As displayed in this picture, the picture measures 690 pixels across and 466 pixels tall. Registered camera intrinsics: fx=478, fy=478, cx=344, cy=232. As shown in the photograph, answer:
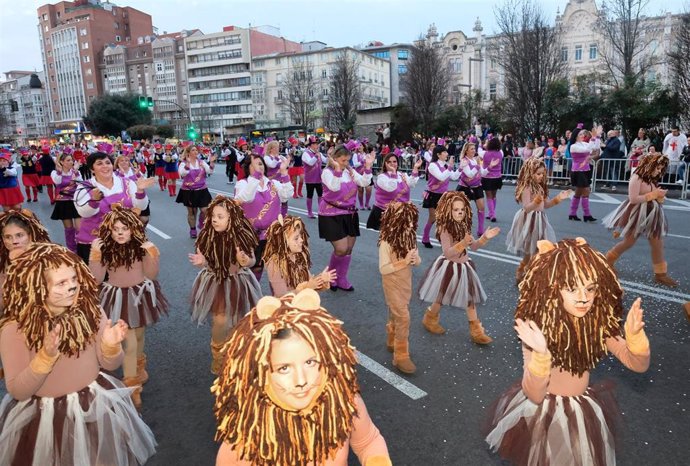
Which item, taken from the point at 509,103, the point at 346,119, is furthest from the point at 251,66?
the point at 509,103

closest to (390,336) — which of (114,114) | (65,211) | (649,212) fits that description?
(649,212)

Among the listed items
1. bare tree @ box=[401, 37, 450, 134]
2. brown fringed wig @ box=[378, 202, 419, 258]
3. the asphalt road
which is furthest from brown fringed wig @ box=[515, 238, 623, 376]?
bare tree @ box=[401, 37, 450, 134]

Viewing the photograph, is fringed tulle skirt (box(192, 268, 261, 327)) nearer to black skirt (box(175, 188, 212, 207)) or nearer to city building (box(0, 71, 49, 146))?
black skirt (box(175, 188, 212, 207))

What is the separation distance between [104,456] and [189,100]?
95519mm

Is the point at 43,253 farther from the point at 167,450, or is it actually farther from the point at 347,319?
the point at 347,319

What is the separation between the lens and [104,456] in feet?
8.71

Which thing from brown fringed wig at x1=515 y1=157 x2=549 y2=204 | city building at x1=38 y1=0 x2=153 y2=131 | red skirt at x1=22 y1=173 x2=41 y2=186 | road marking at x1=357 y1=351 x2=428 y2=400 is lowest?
road marking at x1=357 y1=351 x2=428 y2=400

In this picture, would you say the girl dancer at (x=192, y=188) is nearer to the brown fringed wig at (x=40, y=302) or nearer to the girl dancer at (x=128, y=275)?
the girl dancer at (x=128, y=275)

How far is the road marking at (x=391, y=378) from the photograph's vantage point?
412 centimetres

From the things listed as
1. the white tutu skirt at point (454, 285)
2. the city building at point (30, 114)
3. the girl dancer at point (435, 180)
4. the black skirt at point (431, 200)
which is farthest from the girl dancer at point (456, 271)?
the city building at point (30, 114)

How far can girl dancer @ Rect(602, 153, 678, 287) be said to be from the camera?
6176mm

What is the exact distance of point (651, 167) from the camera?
242 inches

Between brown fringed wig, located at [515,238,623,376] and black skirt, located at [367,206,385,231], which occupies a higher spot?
brown fringed wig, located at [515,238,623,376]

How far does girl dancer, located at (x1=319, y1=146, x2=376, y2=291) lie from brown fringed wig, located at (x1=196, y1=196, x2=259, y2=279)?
8.22ft
